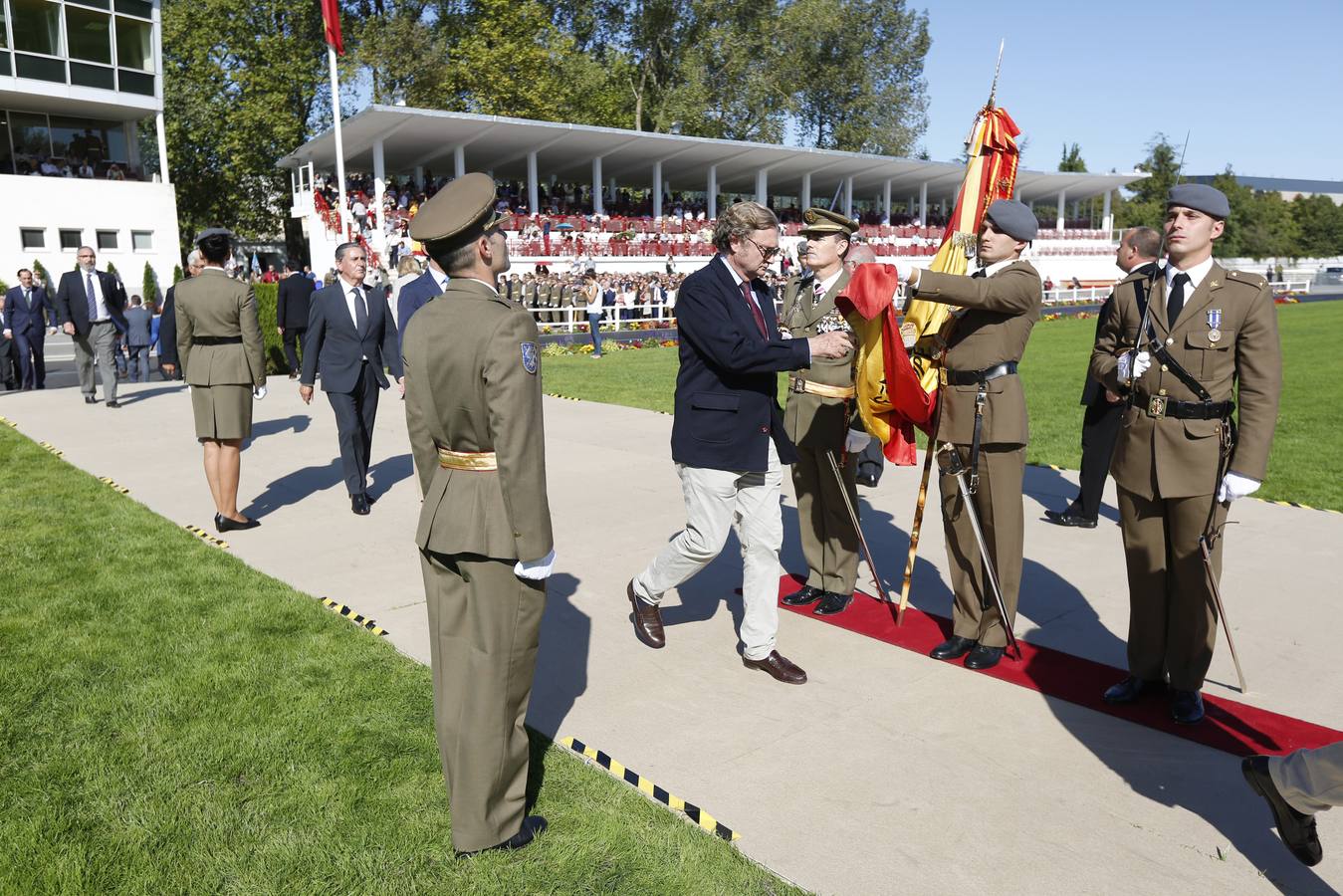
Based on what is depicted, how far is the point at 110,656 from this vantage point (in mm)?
4984

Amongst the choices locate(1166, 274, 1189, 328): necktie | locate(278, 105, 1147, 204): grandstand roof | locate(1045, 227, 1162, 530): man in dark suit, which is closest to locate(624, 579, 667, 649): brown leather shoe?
locate(1166, 274, 1189, 328): necktie

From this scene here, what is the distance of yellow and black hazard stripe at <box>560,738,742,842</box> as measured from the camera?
3410mm

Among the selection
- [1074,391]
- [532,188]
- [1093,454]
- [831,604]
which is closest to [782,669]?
[831,604]

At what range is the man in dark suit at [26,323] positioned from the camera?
1598 cm

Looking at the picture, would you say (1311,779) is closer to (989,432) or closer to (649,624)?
(989,432)

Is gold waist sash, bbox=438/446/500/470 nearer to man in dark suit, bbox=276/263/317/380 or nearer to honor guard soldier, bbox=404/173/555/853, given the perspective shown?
honor guard soldier, bbox=404/173/555/853

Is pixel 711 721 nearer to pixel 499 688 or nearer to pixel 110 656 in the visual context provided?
pixel 499 688

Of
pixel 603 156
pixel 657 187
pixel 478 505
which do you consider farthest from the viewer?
pixel 657 187

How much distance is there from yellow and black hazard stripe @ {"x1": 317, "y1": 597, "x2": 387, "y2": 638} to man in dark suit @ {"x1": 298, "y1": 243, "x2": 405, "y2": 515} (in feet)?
7.66

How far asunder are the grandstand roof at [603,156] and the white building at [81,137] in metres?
5.76

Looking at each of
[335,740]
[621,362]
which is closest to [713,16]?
[621,362]

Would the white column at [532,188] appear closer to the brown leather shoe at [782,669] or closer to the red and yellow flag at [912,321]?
the red and yellow flag at [912,321]

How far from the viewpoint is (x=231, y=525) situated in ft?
24.9

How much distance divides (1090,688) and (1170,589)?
1.94 feet
